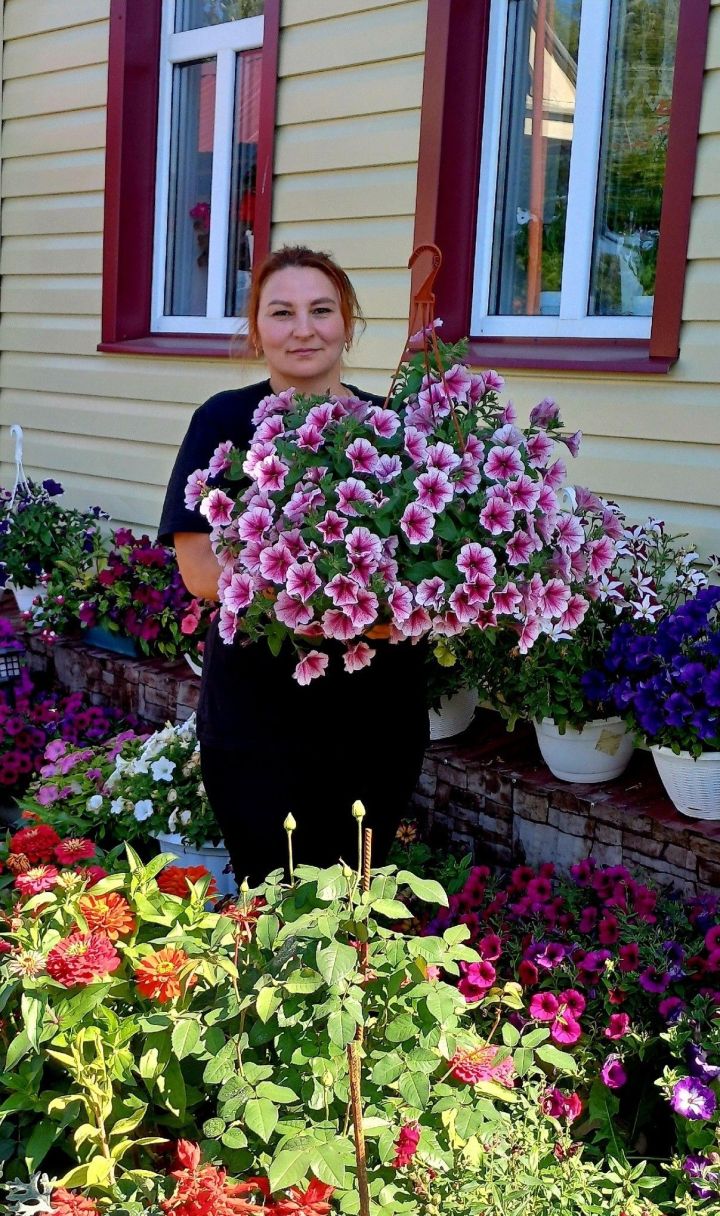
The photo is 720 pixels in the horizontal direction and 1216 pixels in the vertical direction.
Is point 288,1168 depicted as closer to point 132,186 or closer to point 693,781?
point 693,781

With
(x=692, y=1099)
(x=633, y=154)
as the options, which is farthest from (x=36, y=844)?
(x=633, y=154)

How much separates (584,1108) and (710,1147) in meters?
0.38

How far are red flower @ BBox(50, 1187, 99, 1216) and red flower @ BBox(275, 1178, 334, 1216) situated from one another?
8.9 inches

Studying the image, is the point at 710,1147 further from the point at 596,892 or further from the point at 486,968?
the point at 596,892

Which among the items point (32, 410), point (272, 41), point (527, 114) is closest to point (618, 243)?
point (527, 114)

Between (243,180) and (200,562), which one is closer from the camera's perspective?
(200,562)

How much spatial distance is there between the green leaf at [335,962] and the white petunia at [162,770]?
91.8 inches

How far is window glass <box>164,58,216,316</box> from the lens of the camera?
17.9 ft

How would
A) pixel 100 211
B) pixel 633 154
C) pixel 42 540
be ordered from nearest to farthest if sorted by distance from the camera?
1. pixel 633 154
2. pixel 42 540
3. pixel 100 211

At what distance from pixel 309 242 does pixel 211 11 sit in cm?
141

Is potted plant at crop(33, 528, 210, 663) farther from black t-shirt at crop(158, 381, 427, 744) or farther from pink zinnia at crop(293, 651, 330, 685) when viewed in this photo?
pink zinnia at crop(293, 651, 330, 685)

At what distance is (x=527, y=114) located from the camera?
13.2 ft

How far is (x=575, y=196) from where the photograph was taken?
153 inches

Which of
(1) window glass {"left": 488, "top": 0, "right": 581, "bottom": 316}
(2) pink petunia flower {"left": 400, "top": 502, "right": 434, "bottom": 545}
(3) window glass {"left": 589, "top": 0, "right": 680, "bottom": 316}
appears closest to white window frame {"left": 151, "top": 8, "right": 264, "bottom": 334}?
(1) window glass {"left": 488, "top": 0, "right": 581, "bottom": 316}
